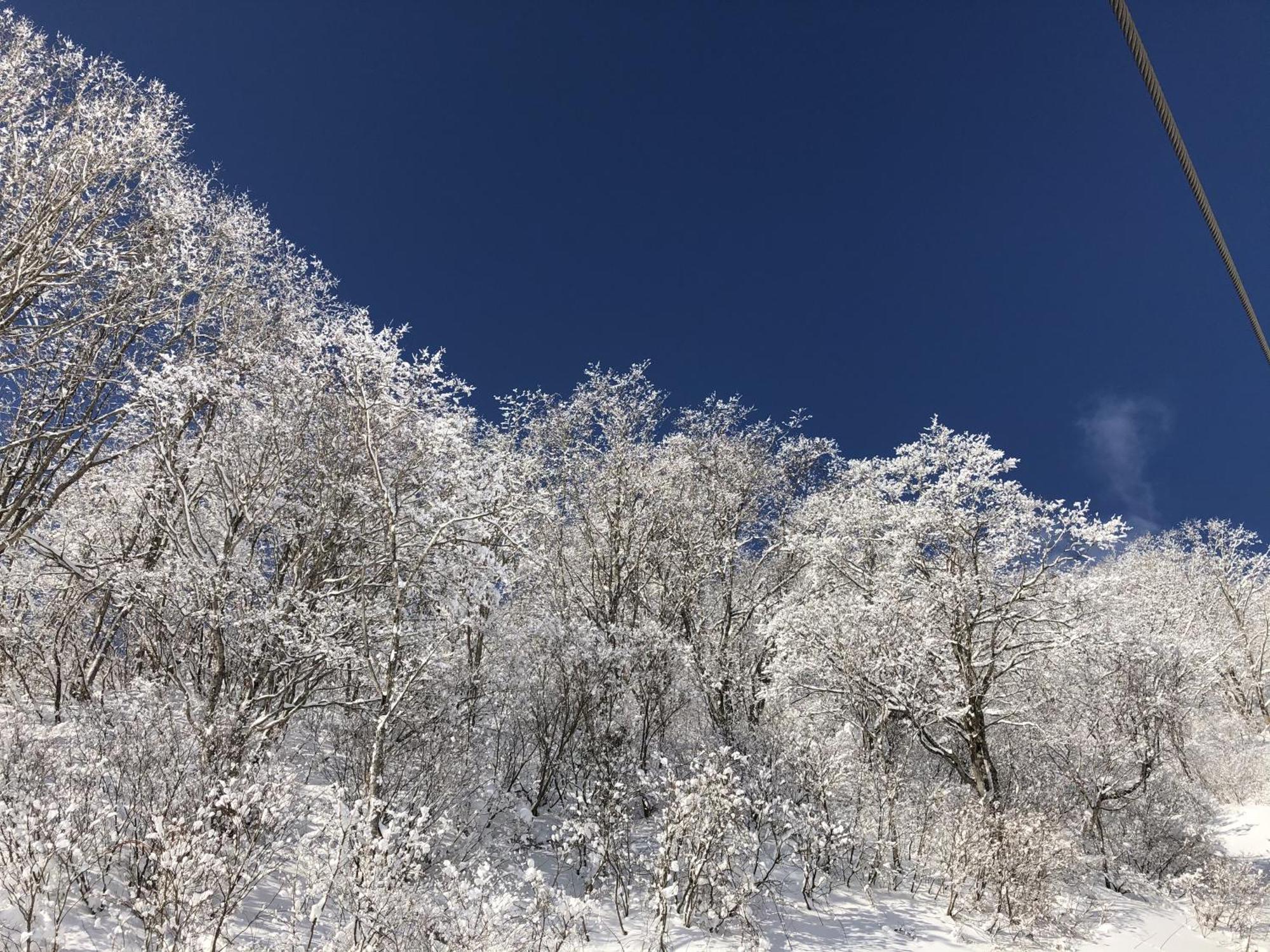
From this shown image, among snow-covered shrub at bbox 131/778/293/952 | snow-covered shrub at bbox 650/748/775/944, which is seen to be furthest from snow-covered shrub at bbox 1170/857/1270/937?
snow-covered shrub at bbox 131/778/293/952

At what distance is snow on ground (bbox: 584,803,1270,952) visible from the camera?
339 inches

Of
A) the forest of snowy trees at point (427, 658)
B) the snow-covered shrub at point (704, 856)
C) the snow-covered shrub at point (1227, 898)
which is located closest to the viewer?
the forest of snowy trees at point (427, 658)

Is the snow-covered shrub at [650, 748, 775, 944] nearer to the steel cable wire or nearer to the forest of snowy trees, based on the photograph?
the forest of snowy trees

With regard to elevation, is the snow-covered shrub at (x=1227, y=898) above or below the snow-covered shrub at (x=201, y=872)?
below

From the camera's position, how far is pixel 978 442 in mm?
15336

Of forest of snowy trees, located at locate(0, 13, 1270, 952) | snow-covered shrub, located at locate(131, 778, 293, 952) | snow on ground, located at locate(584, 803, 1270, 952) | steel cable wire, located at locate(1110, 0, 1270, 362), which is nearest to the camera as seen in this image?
steel cable wire, located at locate(1110, 0, 1270, 362)

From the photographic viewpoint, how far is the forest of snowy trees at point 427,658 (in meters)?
6.86

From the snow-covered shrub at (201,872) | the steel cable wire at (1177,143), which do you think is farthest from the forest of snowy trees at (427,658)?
the steel cable wire at (1177,143)

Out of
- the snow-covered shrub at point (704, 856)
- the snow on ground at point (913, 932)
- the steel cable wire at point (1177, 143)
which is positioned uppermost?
the steel cable wire at point (1177, 143)

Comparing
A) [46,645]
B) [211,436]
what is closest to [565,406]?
[211,436]

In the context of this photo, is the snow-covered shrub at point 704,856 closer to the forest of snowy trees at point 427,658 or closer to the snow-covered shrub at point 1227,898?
the forest of snowy trees at point 427,658

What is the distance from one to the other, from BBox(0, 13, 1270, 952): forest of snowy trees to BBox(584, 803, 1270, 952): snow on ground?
0.39 meters

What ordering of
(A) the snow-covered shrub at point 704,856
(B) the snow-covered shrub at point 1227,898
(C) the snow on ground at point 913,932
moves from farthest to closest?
(B) the snow-covered shrub at point 1227,898 → (C) the snow on ground at point 913,932 → (A) the snow-covered shrub at point 704,856

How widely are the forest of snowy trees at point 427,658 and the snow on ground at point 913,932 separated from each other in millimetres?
389
